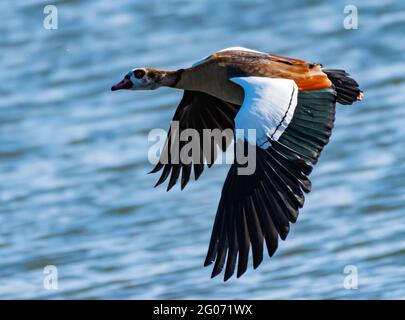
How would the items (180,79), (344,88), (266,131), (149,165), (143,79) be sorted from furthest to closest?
1. (149,165)
2. (143,79)
3. (180,79)
4. (344,88)
5. (266,131)

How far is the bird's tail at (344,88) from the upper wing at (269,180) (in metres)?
0.66

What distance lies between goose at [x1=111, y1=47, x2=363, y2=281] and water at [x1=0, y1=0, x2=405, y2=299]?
1743 mm

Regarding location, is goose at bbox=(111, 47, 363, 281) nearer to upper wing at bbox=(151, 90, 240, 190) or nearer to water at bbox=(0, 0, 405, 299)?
upper wing at bbox=(151, 90, 240, 190)

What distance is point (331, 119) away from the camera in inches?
336

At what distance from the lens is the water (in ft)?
35.4

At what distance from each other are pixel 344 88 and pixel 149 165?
13.8 feet

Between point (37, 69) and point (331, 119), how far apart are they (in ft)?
29.0

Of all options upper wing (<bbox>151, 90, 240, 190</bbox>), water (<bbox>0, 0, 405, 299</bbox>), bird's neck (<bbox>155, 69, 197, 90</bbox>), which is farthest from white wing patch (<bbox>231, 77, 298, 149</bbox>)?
water (<bbox>0, 0, 405, 299</bbox>)

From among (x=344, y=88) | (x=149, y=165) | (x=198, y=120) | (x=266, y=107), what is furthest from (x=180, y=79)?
(x=149, y=165)

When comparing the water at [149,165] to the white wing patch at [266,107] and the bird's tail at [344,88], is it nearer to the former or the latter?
the bird's tail at [344,88]

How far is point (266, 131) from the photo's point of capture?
8305mm

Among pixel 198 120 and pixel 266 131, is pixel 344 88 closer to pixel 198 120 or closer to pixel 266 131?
pixel 198 120

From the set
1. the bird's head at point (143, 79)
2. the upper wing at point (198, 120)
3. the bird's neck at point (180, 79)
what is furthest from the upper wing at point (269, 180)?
the bird's head at point (143, 79)

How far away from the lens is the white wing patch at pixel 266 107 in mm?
8305
